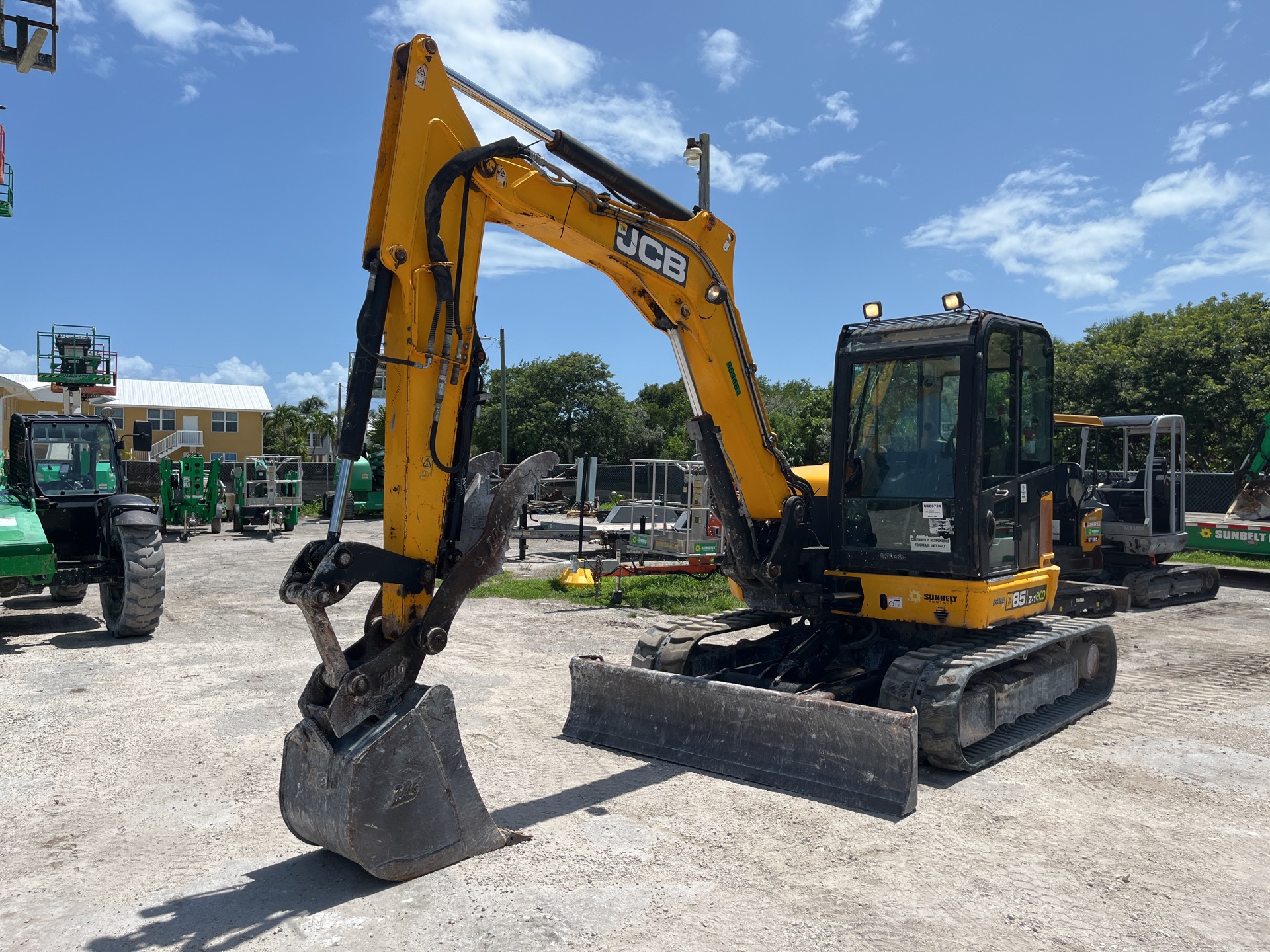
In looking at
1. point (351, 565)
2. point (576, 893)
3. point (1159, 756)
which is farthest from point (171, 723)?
point (1159, 756)

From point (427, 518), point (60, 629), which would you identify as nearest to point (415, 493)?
point (427, 518)

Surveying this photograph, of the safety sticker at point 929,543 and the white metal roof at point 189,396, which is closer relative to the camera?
the safety sticker at point 929,543

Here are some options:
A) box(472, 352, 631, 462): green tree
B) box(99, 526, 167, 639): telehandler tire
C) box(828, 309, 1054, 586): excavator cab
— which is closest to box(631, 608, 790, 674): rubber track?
box(828, 309, 1054, 586): excavator cab

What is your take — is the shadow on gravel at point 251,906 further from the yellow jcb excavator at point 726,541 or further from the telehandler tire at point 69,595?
the telehandler tire at point 69,595

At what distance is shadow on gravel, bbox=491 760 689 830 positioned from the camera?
17.1 feet

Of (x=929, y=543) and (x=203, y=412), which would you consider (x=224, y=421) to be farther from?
(x=929, y=543)

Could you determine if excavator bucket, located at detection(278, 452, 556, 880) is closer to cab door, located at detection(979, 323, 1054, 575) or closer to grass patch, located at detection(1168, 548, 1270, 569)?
cab door, located at detection(979, 323, 1054, 575)

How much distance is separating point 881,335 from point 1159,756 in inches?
138

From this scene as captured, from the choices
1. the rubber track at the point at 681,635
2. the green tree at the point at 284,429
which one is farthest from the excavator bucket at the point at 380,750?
the green tree at the point at 284,429

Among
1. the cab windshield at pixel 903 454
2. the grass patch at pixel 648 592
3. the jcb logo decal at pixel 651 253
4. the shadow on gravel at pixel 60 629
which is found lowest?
the shadow on gravel at pixel 60 629

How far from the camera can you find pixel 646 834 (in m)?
4.98

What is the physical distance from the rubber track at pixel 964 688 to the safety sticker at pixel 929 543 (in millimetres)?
681

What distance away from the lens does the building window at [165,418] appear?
51781 millimetres

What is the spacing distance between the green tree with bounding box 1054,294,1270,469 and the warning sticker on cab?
21754mm
